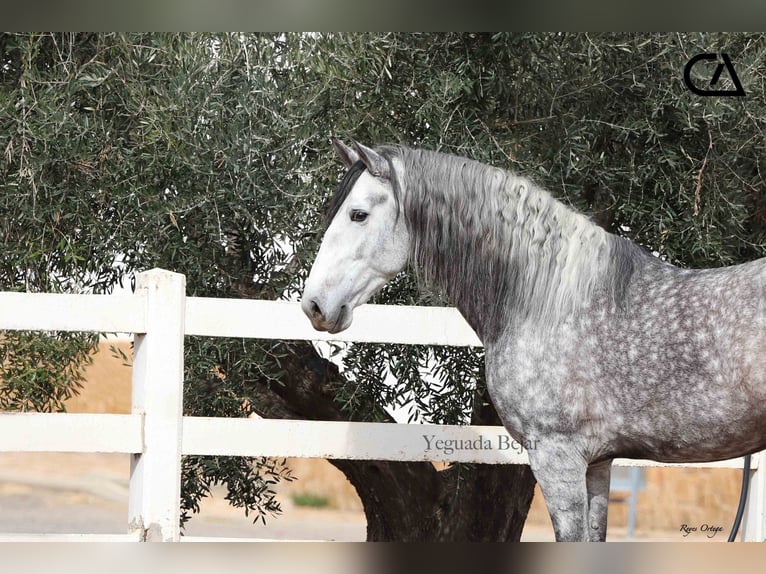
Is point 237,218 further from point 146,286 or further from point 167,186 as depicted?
point 146,286

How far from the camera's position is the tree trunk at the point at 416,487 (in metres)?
3.88

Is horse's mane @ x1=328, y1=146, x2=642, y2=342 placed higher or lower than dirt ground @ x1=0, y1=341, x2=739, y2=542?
higher

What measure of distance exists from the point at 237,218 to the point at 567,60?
1441mm

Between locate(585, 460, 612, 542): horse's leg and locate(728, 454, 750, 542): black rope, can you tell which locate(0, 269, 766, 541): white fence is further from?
locate(728, 454, 750, 542): black rope

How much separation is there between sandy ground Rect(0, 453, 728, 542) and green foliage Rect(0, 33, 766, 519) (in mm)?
880

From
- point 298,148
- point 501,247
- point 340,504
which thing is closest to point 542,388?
point 501,247

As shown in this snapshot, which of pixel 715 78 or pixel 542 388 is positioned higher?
pixel 715 78

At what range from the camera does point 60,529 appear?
11.1 m

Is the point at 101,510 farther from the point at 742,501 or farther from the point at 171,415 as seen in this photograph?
the point at 742,501

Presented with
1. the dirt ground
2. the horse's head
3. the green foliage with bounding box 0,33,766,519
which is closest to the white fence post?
the green foliage with bounding box 0,33,766,519

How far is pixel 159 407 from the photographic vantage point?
3.02 metres

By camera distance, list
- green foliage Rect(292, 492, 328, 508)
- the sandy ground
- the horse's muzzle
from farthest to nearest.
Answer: the sandy ground < green foliage Rect(292, 492, 328, 508) < the horse's muzzle

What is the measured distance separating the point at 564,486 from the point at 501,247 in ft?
2.08

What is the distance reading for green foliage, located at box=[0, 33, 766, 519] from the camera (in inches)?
136
